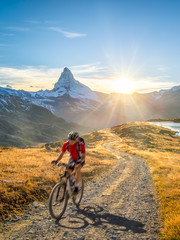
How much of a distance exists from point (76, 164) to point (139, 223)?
403 cm

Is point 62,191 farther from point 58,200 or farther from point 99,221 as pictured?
point 99,221

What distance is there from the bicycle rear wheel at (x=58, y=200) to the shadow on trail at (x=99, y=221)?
41 centimetres

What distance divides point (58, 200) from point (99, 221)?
7.16 feet

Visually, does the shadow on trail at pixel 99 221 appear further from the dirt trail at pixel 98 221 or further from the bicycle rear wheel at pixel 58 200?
the bicycle rear wheel at pixel 58 200

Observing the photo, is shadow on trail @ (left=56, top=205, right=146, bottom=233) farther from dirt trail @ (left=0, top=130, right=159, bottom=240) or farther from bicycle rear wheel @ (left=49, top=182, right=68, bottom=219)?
bicycle rear wheel @ (left=49, top=182, right=68, bottom=219)

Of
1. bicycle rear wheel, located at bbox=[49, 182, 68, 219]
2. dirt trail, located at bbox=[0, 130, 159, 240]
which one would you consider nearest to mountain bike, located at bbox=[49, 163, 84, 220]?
bicycle rear wheel, located at bbox=[49, 182, 68, 219]

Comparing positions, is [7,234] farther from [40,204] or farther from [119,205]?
[119,205]

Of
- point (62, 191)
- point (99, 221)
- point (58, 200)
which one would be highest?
point (62, 191)

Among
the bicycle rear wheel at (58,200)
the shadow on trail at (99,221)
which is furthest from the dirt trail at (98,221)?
the bicycle rear wheel at (58,200)

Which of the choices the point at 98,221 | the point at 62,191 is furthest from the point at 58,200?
the point at 98,221

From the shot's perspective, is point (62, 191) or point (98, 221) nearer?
point (98, 221)

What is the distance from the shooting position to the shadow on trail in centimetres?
828

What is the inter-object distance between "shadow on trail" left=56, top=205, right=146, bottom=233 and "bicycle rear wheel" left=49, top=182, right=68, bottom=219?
409 mm

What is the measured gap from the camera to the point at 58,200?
29.1 feet
